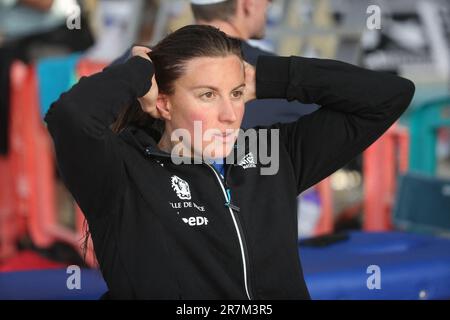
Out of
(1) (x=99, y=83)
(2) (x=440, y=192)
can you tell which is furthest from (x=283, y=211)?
A: (2) (x=440, y=192)

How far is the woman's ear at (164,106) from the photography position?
1916mm

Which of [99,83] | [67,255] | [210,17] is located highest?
[210,17]

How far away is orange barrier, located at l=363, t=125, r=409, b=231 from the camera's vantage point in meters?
5.02

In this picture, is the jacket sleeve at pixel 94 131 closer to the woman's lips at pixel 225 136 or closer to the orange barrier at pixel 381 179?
the woman's lips at pixel 225 136

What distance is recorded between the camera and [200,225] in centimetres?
180

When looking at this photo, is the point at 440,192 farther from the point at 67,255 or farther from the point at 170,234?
the point at 170,234

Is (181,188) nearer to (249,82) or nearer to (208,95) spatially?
(208,95)

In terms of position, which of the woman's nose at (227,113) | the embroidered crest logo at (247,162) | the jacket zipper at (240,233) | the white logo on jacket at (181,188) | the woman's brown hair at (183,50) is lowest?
the jacket zipper at (240,233)

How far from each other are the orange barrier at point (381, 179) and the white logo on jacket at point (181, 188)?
3.29 m

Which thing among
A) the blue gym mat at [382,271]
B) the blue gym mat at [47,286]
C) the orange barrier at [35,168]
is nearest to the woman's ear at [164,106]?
the blue gym mat at [47,286]

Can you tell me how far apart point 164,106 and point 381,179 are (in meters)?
3.34

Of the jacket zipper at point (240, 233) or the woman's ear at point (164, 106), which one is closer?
the jacket zipper at point (240, 233)

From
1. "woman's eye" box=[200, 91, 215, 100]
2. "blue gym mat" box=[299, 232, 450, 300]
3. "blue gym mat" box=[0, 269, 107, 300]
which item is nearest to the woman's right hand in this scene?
"woman's eye" box=[200, 91, 215, 100]

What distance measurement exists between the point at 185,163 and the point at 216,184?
0.09 metres
